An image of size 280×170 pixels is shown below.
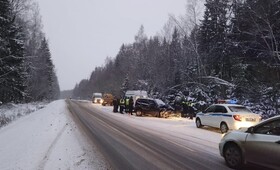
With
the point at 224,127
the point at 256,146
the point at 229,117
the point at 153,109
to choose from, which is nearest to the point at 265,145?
the point at 256,146

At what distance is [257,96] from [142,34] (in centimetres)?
5960

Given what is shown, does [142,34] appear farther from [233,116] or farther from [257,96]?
[233,116]

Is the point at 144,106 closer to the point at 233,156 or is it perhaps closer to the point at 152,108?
the point at 152,108

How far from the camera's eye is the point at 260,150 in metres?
8.24

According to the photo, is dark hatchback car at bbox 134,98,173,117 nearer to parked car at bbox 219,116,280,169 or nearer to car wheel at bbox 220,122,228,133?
car wheel at bbox 220,122,228,133

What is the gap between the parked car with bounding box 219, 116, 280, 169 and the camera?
7897 millimetres

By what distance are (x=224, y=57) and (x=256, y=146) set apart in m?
36.4

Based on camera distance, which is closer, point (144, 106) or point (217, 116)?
point (217, 116)

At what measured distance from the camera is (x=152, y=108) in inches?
1326

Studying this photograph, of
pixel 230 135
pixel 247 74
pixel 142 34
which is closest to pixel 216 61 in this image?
pixel 247 74

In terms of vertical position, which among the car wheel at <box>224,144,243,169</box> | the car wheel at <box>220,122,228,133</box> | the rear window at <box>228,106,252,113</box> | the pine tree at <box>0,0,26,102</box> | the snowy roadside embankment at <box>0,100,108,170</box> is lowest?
the snowy roadside embankment at <box>0,100,108,170</box>

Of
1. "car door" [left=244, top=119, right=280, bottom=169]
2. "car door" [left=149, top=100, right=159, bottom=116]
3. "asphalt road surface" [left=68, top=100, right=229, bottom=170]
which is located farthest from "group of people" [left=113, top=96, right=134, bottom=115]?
"car door" [left=244, top=119, right=280, bottom=169]

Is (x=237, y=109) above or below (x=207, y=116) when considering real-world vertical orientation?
above

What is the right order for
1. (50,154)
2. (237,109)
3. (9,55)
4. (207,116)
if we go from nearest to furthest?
(50,154)
(237,109)
(207,116)
(9,55)
